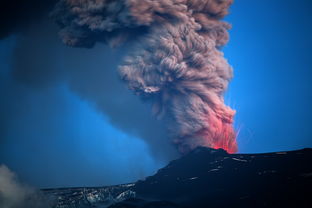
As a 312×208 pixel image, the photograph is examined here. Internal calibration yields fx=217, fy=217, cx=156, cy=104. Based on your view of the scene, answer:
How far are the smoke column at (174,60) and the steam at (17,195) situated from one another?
45.6 ft

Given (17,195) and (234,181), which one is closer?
(234,181)

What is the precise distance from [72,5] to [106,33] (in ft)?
15.5

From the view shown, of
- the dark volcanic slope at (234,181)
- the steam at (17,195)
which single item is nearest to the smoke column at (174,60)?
the dark volcanic slope at (234,181)

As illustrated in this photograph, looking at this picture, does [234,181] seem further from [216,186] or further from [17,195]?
[17,195]

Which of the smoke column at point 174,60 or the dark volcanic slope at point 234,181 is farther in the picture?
the smoke column at point 174,60

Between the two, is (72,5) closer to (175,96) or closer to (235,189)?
(175,96)

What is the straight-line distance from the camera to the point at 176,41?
23.2m

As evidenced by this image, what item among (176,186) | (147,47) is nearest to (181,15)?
(147,47)

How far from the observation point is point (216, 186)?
1445cm

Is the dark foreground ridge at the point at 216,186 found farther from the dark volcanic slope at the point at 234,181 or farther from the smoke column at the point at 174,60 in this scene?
the smoke column at the point at 174,60

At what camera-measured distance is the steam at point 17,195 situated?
1852 centimetres

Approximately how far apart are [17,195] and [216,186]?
17409 mm

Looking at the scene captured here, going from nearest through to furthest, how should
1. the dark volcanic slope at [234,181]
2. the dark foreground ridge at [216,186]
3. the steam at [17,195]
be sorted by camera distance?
the dark volcanic slope at [234,181], the dark foreground ridge at [216,186], the steam at [17,195]

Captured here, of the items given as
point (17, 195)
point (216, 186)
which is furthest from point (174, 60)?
point (17, 195)
